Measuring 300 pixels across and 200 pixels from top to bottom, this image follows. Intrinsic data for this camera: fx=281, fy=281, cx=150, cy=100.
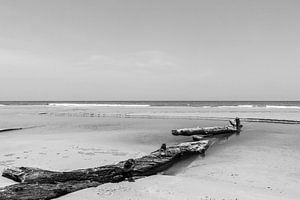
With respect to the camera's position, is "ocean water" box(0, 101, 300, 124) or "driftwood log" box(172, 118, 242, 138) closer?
"driftwood log" box(172, 118, 242, 138)

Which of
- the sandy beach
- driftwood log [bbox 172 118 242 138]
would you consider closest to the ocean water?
driftwood log [bbox 172 118 242 138]

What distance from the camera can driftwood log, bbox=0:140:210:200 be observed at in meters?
7.57

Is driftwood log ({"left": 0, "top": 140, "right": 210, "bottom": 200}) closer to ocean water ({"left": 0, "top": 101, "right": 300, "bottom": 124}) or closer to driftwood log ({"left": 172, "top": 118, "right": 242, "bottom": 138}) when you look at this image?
driftwood log ({"left": 172, "top": 118, "right": 242, "bottom": 138})

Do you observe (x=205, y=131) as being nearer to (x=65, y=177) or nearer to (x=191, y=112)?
(x=65, y=177)

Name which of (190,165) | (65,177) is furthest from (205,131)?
(65,177)

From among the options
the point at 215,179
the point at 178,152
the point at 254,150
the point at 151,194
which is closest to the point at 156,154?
the point at 178,152

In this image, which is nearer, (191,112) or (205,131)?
(205,131)

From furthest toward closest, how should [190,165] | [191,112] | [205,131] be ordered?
[191,112], [205,131], [190,165]

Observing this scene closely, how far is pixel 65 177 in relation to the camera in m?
8.67

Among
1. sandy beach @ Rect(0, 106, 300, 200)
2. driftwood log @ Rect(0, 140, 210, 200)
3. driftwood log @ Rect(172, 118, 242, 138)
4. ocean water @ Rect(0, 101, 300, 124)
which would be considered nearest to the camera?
driftwood log @ Rect(0, 140, 210, 200)

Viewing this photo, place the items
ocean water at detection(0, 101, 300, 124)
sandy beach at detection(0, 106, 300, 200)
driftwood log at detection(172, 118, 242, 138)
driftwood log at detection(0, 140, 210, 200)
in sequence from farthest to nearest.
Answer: ocean water at detection(0, 101, 300, 124) < driftwood log at detection(172, 118, 242, 138) < sandy beach at detection(0, 106, 300, 200) < driftwood log at detection(0, 140, 210, 200)

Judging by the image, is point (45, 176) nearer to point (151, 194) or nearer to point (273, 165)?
point (151, 194)

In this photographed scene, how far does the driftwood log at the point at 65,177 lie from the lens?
7.57 meters

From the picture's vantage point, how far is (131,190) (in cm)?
852
